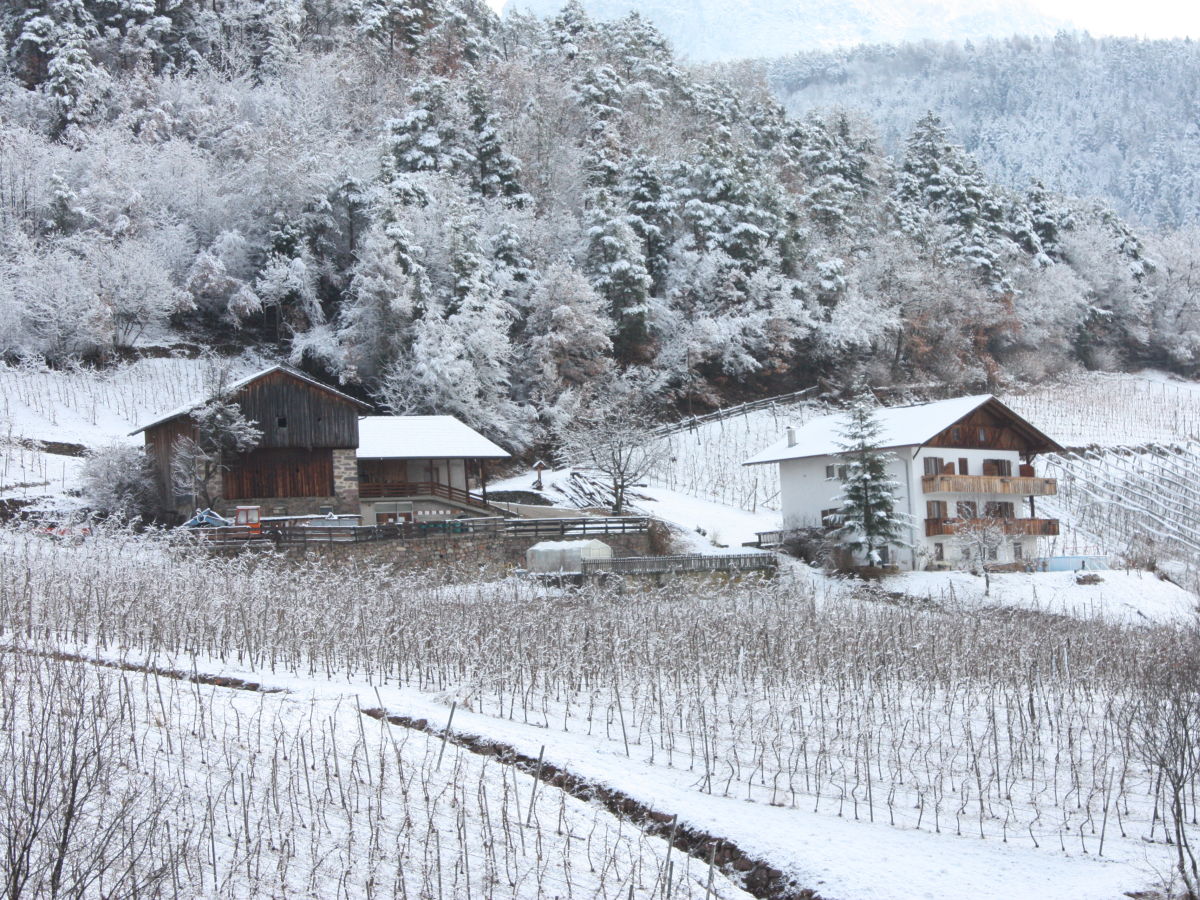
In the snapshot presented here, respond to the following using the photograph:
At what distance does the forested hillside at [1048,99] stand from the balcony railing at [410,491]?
10310 cm

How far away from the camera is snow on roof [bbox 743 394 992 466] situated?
37.2 meters

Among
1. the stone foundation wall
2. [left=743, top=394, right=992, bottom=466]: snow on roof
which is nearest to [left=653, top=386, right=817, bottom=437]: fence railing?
[left=743, top=394, right=992, bottom=466]: snow on roof

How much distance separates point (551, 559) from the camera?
3017cm

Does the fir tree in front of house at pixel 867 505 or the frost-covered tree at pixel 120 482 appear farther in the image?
the fir tree in front of house at pixel 867 505

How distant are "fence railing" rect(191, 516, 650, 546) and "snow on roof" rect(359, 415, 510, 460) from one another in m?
5.93

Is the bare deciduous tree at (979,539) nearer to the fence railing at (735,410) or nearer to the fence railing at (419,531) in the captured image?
the fence railing at (419,531)

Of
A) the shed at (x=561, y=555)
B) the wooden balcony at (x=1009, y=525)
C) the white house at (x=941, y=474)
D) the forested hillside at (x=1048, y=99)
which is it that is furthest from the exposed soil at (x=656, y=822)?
the forested hillside at (x=1048, y=99)

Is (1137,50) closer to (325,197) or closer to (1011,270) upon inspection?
(1011,270)

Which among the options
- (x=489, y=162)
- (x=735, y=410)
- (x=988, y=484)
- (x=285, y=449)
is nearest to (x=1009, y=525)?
(x=988, y=484)

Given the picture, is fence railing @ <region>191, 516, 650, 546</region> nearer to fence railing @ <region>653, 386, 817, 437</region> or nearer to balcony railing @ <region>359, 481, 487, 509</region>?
balcony railing @ <region>359, 481, 487, 509</region>

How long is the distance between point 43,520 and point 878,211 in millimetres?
55696

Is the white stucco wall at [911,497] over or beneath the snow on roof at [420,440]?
beneath

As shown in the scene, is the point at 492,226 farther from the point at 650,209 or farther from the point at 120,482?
the point at 120,482

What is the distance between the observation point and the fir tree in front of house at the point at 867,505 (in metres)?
33.4
